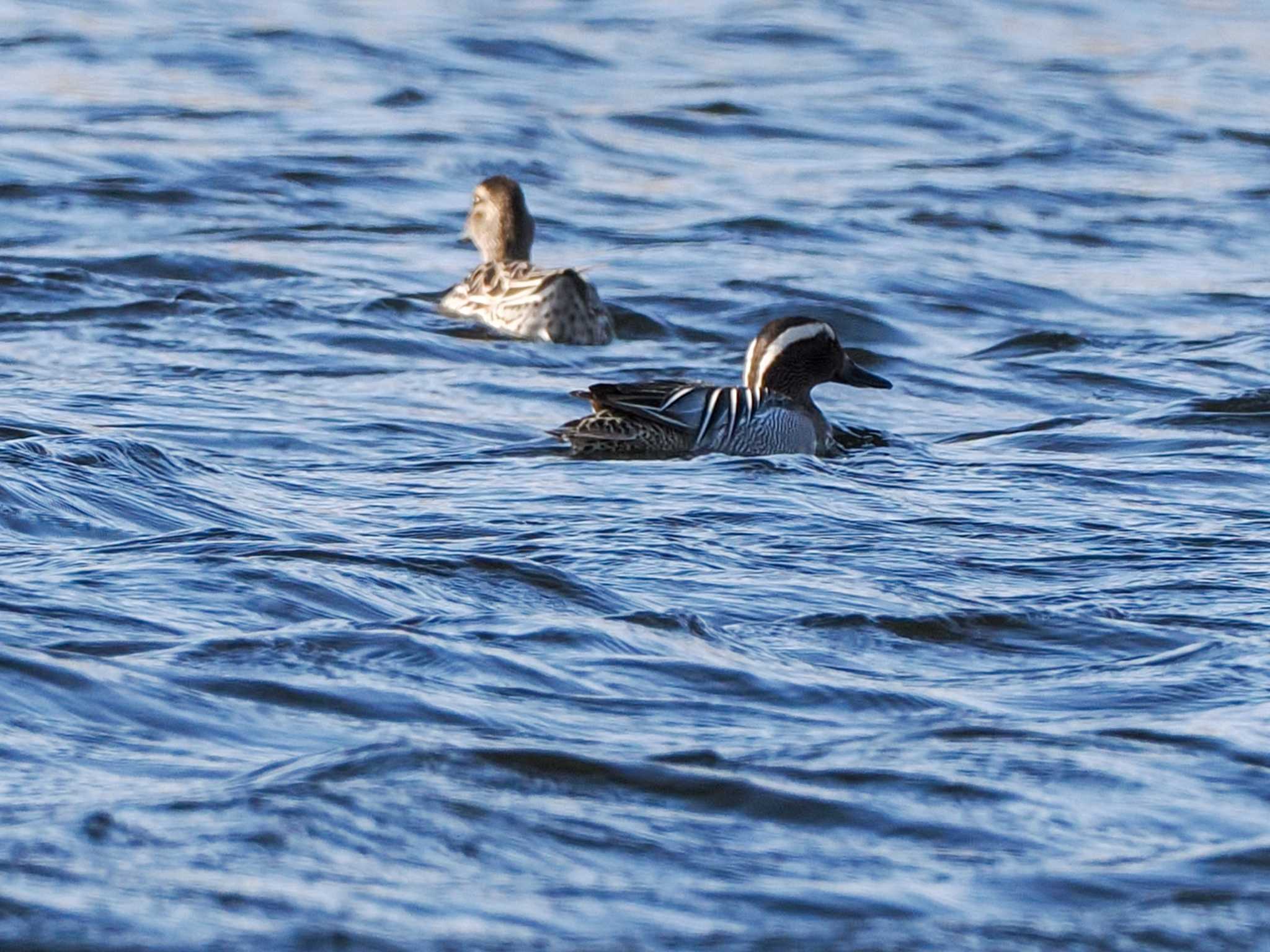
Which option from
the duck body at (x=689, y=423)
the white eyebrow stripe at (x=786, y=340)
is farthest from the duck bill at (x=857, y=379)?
the duck body at (x=689, y=423)

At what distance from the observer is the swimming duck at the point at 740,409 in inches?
416

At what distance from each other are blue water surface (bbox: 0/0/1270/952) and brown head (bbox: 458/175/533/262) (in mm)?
469

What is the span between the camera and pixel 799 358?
11570 mm

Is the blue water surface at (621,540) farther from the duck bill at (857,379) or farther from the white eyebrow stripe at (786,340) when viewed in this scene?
the white eyebrow stripe at (786,340)

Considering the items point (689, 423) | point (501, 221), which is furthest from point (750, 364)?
point (501, 221)

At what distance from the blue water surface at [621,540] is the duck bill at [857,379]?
0.69 ft

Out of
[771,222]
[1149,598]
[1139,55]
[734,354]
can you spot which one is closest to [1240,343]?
[734,354]

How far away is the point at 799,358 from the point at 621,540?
3295 mm

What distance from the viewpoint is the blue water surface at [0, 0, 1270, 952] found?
5.17 metres

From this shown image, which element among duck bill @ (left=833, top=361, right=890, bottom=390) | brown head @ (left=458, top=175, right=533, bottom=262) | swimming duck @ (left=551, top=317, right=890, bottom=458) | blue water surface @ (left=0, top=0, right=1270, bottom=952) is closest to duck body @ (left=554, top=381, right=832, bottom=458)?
swimming duck @ (left=551, top=317, right=890, bottom=458)

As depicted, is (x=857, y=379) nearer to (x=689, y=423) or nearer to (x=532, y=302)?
(x=689, y=423)

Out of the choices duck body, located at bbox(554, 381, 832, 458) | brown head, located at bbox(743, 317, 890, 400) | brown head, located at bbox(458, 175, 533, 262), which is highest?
brown head, located at bbox(458, 175, 533, 262)

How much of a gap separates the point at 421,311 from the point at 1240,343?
4315 mm

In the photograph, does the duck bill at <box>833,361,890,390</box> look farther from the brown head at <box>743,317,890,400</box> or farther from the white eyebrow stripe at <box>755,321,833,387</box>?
the white eyebrow stripe at <box>755,321,833,387</box>
